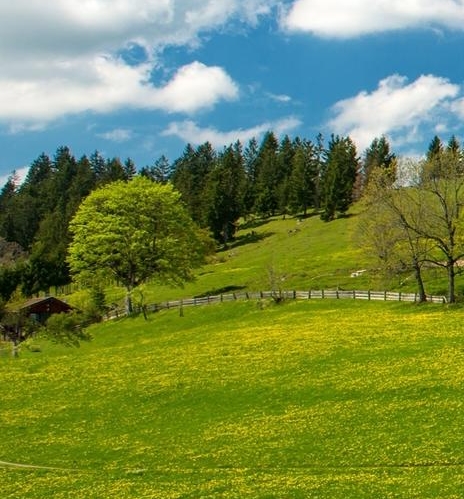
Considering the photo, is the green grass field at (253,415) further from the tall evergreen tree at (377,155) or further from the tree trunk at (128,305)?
the tall evergreen tree at (377,155)

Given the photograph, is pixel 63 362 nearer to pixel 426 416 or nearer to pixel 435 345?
pixel 435 345

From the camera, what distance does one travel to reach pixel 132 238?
89.2 meters

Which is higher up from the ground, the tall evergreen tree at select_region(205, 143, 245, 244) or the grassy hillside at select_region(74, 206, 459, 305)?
the tall evergreen tree at select_region(205, 143, 245, 244)

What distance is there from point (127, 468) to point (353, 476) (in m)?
9.84

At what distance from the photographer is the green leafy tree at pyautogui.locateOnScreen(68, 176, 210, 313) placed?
8975 centimetres

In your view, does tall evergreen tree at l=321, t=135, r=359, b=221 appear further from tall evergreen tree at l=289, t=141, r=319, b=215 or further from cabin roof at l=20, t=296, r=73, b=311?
cabin roof at l=20, t=296, r=73, b=311

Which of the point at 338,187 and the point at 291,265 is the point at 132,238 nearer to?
the point at 291,265

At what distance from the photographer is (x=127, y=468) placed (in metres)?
26.8

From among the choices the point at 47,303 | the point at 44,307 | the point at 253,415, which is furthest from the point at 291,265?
the point at 253,415

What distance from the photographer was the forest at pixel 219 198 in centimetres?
13938

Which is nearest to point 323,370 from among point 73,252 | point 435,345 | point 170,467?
point 435,345

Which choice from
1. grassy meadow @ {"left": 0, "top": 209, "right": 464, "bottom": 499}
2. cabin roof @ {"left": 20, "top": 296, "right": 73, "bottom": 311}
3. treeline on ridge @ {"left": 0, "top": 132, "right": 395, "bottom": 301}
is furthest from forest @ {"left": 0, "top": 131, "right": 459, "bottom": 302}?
grassy meadow @ {"left": 0, "top": 209, "right": 464, "bottom": 499}

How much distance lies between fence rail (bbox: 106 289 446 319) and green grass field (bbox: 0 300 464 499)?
8.11 meters

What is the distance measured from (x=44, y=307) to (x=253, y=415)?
76.1 meters
